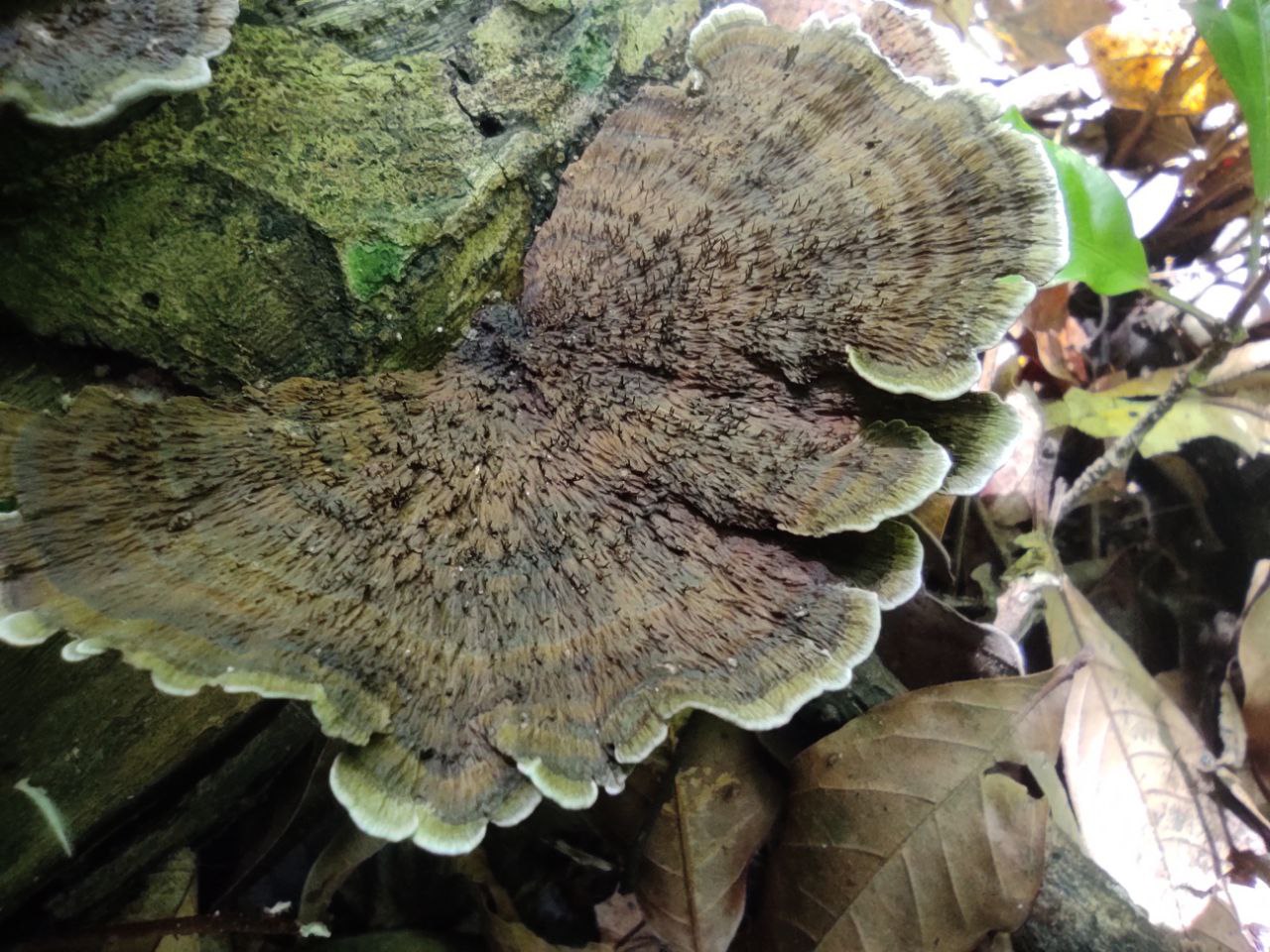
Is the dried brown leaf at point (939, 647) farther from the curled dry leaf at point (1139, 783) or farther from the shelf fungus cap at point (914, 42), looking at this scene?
the shelf fungus cap at point (914, 42)

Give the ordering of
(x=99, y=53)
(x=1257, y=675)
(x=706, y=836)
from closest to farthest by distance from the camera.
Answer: (x=99, y=53) → (x=706, y=836) → (x=1257, y=675)

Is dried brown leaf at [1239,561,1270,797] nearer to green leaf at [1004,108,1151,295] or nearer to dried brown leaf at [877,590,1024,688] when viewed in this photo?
dried brown leaf at [877,590,1024,688]

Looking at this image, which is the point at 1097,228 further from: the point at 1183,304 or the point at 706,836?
the point at 706,836

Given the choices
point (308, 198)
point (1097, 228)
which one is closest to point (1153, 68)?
point (1097, 228)

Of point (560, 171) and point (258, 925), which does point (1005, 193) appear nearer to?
point (560, 171)

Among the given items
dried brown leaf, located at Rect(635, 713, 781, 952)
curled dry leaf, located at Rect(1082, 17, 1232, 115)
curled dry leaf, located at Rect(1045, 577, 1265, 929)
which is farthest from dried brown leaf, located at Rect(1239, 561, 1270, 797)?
curled dry leaf, located at Rect(1082, 17, 1232, 115)

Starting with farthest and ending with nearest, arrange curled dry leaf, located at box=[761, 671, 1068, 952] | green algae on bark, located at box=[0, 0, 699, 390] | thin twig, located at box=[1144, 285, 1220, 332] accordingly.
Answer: thin twig, located at box=[1144, 285, 1220, 332] < curled dry leaf, located at box=[761, 671, 1068, 952] < green algae on bark, located at box=[0, 0, 699, 390]

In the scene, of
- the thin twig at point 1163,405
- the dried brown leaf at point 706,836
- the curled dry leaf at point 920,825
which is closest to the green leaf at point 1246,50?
the thin twig at point 1163,405
